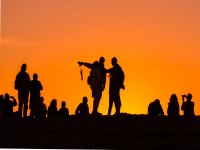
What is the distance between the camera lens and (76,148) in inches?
606

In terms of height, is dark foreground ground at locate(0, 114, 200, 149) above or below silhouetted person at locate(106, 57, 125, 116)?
below

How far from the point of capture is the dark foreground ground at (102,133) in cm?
1568

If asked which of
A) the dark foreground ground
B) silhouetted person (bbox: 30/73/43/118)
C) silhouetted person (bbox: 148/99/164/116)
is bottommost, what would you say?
the dark foreground ground

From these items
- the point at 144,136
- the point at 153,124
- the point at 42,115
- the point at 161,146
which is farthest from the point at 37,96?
the point at 161,146

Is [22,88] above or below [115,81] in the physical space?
below

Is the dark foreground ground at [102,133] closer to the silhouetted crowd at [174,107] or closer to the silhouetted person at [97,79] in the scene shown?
the silhouetted person at [97,79]

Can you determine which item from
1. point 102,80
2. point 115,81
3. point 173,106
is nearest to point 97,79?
point 102,80

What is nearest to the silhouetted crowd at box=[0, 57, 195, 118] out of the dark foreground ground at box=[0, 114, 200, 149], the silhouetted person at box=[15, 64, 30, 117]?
the silhouetted person at box=[15, 64, 30, 117]

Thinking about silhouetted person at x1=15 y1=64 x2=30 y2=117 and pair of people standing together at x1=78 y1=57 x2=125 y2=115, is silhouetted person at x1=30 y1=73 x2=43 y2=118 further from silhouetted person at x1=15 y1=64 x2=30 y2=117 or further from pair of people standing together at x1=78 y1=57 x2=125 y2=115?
pair of people standing together at x1=78 y1=57 x2=125 y2=115

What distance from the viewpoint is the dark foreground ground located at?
15680 mm

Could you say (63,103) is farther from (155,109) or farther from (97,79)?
(155,109)

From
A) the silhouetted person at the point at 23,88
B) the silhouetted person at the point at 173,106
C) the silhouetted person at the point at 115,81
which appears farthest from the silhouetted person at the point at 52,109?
the silhouetted person at the point at 173,106

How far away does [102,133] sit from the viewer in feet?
56.5

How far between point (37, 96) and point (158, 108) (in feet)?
14.0
